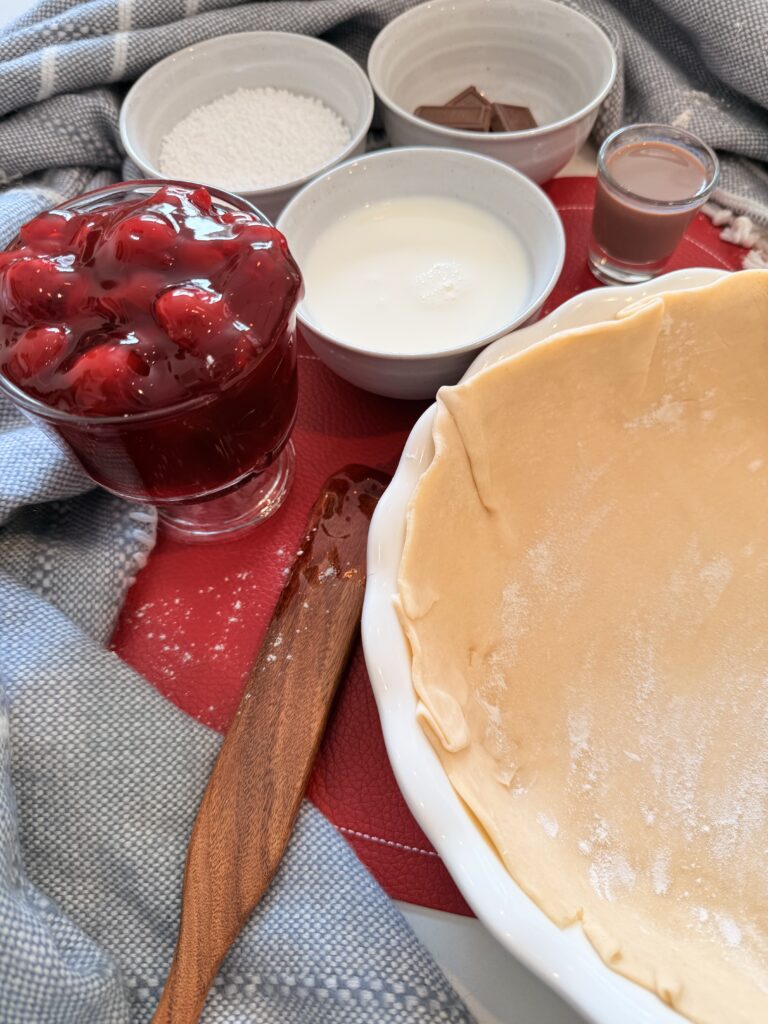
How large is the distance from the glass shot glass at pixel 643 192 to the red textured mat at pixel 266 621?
0.23ft

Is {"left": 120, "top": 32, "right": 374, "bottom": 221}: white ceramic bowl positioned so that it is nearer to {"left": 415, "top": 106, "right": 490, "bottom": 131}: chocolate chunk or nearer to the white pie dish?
{"left": 415, "top": 106, "right": 490, "bottom": 131}: chocolate chunk

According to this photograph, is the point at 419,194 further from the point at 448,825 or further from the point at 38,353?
the point at 448,825

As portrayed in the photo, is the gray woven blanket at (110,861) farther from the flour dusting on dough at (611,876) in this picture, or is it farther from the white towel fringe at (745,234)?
the white towel fringe at (745,234)

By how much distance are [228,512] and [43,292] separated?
1.04 feet

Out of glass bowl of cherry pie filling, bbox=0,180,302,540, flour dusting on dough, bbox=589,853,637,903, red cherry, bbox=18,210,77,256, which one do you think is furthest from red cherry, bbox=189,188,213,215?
flour dusting on dough, bbox=589,853,637,903

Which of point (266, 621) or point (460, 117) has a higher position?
point (460, 117)

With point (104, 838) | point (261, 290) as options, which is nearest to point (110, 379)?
point (261, 290)

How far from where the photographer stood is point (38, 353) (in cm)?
70

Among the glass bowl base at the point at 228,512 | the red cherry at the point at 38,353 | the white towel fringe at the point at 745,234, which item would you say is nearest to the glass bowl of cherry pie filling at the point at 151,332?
the red cherry at the point at 38,353

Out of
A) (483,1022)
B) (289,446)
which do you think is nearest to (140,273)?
(289,446)

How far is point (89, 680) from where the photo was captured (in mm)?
776

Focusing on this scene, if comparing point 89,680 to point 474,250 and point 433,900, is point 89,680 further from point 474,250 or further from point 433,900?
point 474,250

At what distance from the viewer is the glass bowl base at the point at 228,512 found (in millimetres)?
929

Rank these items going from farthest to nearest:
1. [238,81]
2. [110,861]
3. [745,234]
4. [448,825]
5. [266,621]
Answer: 1. [238,81]
2. [745,234]
3. [266,621]
4. [110,861]
5. [448,825]
